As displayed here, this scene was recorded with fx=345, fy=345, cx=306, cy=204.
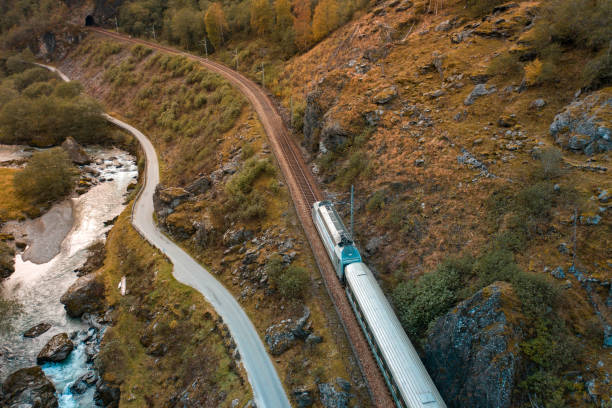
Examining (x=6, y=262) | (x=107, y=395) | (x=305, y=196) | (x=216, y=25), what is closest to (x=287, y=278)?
(x=305, y=196)

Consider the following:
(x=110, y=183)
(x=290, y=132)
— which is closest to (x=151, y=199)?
(x=110, y=183)

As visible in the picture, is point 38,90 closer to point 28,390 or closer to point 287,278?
point 28,390

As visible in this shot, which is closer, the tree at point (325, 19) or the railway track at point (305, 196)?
the railway track at point (305, 196)

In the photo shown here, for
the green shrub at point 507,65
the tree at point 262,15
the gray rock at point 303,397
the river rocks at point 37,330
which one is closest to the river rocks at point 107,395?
the river rocks at point 37,330

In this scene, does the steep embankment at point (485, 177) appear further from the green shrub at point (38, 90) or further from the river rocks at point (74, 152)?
the green shrub at point (38, 90)

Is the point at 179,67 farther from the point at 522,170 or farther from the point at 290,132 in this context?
the point at 522,170

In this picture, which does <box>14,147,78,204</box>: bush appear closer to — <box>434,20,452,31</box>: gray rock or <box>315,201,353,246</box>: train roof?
<box>315,201,353,246</box>: train roof

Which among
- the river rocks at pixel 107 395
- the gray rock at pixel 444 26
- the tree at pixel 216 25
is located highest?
the tree at pixel 216 25
